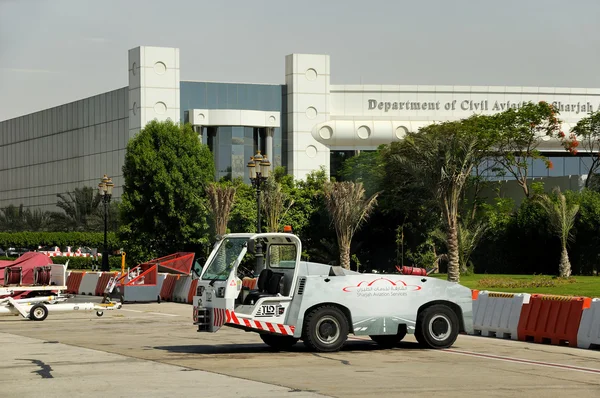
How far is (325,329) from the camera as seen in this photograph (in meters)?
16.9

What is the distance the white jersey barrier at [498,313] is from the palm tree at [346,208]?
28059 mm

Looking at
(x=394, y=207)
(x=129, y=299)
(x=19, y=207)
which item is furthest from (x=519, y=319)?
(x=19, y=207)

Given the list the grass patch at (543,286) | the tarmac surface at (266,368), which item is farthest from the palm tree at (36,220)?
the tarmac surface at (266,368)

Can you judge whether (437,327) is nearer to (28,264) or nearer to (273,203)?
(28,264)

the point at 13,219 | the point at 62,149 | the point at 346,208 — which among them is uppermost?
Result: the point at 62,149

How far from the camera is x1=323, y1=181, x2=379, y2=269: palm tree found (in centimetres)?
5000

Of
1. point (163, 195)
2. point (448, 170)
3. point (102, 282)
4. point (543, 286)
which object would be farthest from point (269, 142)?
point (543, 286)

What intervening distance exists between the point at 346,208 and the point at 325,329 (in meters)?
33.6

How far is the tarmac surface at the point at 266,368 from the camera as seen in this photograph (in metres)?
12.3

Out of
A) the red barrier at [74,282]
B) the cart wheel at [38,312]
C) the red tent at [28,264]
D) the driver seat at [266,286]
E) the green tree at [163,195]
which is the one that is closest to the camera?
the driver seat at [266,286]

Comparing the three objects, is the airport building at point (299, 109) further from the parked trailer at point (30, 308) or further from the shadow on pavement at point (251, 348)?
the shadow on pavement at point (251, 348)

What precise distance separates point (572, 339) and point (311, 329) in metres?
5.00

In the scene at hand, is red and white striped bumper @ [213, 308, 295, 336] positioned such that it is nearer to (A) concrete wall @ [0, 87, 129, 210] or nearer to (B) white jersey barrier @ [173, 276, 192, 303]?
(B) white jersey barrier @ [173, 276, 192, 303]

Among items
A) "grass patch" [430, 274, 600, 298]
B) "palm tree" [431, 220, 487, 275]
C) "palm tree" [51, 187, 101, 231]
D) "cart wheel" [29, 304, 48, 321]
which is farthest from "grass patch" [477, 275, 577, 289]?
"palm tree" [51, 187, 101, 231]
